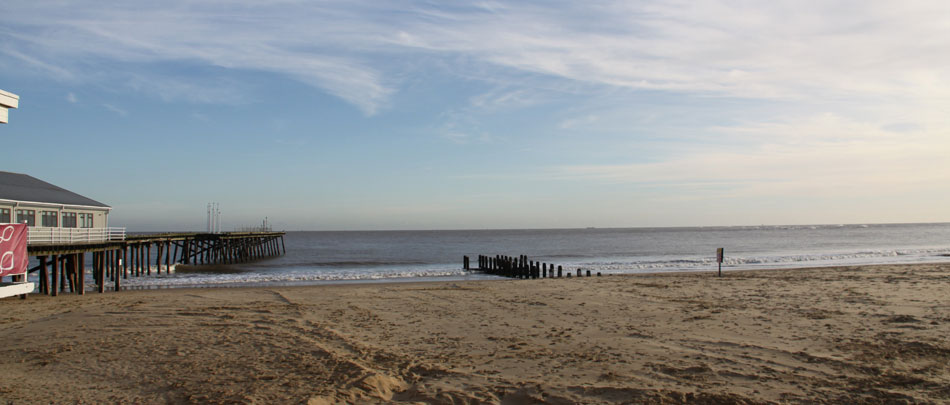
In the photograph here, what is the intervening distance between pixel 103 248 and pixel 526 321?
18734 millimetres

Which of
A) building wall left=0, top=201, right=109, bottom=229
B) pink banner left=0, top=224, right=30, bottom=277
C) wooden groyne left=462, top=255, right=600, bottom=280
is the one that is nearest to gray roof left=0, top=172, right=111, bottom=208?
building wall left=0, top=201, right=109, bottom=229

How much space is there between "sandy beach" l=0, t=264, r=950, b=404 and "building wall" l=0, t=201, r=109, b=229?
7860mm

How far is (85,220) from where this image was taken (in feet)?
88.6

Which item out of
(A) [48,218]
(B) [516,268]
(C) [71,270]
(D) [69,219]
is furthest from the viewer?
(B) [516,268]

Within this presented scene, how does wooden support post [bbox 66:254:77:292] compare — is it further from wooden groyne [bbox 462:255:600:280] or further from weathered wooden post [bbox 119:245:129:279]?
wooden groyne [bbox 462:255:600:280]

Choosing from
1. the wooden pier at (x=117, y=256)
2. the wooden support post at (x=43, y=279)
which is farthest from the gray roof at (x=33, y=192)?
the wooden support post at (x=43, y=279)

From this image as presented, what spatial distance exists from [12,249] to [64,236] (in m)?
11.1

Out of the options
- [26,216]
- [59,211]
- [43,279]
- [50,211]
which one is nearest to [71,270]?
[43,279]

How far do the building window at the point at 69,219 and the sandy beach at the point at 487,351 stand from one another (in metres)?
10.5

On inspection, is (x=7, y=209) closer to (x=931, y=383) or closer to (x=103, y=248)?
(x=103, y=248)

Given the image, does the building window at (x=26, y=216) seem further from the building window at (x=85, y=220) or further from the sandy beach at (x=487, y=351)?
the sandy beach at (x=487, y=351)

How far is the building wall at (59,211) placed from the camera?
22144mm

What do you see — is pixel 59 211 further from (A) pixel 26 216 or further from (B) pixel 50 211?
(A) pixel 26 216

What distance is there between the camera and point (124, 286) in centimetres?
2705
